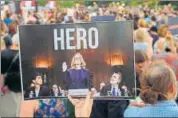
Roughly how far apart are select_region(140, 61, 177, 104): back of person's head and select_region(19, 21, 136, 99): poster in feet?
0.78

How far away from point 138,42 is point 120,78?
2.73 metres

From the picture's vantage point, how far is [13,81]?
6.14 m

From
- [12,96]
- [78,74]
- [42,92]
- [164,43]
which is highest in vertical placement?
[164,43]

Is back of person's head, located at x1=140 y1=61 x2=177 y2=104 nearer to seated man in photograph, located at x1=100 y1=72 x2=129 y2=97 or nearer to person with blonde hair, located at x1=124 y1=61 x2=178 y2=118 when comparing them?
person with blonde hair, located at x1=124 y1=61 x2=178 y2=118

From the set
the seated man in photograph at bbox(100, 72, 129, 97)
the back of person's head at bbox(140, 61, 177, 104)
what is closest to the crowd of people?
the back of person's head at bbox(140, 61, 177, 104)

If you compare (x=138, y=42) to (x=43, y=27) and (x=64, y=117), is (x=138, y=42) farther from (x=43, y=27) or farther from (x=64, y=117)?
(x=43, y=27)

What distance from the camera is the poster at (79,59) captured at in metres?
3.50

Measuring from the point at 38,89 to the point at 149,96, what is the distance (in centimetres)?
80

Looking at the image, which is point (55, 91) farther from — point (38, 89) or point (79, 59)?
point (79, 59)

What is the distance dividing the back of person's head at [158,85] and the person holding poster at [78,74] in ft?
1.35

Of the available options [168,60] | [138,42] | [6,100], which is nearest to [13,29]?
[6,100]

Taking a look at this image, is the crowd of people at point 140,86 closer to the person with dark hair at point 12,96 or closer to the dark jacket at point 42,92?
the person with dark hair at point 12,96

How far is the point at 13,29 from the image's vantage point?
8562mm

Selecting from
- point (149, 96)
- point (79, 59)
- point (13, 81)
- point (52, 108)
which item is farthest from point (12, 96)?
point (149, 96)
